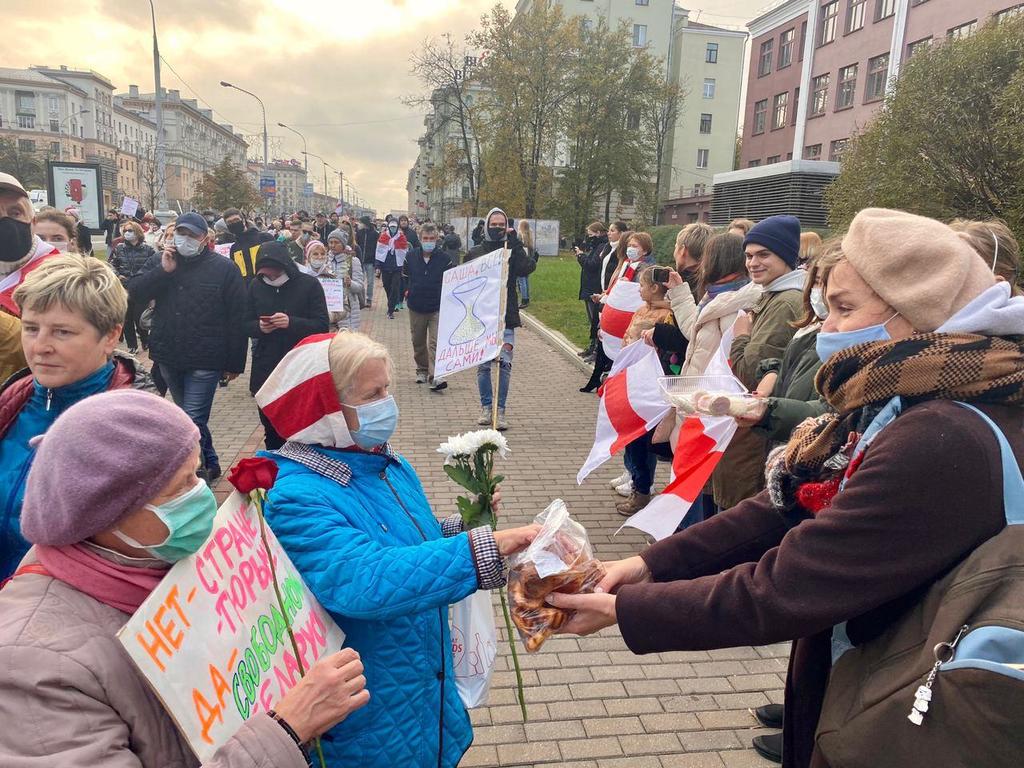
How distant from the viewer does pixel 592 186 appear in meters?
48.9

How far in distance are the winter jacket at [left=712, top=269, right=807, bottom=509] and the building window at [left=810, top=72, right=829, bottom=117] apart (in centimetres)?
4497

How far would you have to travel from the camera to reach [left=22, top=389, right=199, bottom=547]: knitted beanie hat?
1.35 meters

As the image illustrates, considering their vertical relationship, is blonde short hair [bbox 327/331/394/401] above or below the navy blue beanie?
below

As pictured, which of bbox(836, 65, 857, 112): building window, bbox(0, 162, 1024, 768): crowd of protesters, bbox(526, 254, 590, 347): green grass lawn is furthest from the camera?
bbox(836, 65, 857, 112): building window

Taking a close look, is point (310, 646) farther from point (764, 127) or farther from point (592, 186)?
point (764, 127)

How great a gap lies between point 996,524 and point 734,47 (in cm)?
7179

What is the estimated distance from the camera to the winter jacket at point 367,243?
2017 centimetres

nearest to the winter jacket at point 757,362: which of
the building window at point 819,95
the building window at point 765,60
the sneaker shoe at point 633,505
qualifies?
the sneaker shoe at point 633,505

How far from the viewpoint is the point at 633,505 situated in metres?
5.92

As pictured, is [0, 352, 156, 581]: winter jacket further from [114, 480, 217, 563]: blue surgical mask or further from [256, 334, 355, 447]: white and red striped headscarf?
[114, 480, 217, 563]: blue surgical mask

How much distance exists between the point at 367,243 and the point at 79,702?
19.7m

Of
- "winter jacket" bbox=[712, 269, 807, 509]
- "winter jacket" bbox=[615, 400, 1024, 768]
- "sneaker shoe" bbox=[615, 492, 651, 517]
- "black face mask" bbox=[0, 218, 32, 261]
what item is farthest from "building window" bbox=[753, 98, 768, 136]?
"winter jacket" bbox=[615, 400, 1024, 768]

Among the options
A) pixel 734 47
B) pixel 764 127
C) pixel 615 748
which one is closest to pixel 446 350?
pixel 615 748

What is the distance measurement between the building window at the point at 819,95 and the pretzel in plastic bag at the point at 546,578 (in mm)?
47598
